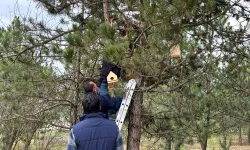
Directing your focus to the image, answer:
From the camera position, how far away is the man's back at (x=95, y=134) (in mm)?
2510

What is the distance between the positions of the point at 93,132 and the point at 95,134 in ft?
0.07

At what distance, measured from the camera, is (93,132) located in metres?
2.52

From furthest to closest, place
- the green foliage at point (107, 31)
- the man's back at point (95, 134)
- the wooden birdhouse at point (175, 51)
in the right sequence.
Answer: the wooden birdhouse at point (175, 51), the green foliage at point (107, 31), the man's back at point (95, 134)

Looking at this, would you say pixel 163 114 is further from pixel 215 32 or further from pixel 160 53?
pixel 160 53

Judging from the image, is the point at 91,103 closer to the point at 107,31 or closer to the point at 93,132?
the point at 93,132

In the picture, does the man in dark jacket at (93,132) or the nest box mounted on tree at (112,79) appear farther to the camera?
the nest box mounted on tree at (112,79)

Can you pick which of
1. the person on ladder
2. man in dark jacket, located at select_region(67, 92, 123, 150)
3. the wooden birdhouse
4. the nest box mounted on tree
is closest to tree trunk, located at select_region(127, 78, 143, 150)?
the person on ladder

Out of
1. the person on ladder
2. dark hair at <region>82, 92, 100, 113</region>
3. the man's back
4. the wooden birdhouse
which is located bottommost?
the man's back

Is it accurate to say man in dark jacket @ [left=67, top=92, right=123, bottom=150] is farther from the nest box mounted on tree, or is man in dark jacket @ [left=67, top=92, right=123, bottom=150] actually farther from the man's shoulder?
the nest box mounted on tree

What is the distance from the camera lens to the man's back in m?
2.51

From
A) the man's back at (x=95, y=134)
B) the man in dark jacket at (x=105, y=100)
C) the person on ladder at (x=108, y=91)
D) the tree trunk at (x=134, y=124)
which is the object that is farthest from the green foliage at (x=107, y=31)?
the tree trunk at (x=134, y=124)

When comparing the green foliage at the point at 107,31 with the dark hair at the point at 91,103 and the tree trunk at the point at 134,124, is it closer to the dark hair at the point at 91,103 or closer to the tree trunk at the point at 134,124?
the dark hair at the point at 91,103

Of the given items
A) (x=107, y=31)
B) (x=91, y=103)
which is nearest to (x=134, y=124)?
(x=91, y=103)

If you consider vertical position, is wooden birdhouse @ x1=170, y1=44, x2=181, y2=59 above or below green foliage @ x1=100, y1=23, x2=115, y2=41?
below
